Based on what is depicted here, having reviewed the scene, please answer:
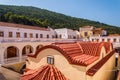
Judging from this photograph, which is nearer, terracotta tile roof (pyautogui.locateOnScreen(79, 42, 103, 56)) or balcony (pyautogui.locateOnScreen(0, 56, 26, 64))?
terracotta tile roof (pyautogui.locateOnScreen(79, 42, 103, 56))

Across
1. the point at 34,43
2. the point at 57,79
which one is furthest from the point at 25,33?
the point at 57,79

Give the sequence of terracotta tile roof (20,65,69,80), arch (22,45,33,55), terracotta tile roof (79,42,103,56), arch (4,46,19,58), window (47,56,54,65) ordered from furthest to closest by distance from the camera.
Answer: arch (22,45,33,55) < arch (4,46,19,58) < terracotta tile roof (79,42,103,56) < window (47,56,54,65) < terracotta tile roof (20,65,69,80)

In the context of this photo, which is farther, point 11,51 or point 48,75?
point 11,51

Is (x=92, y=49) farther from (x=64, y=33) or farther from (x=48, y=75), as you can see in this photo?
(x=64, y=33)

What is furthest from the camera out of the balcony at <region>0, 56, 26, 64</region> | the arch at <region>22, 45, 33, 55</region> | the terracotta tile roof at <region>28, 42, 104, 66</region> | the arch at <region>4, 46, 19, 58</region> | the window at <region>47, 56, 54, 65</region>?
the arch at <region>22, 45, 33, 55</region>

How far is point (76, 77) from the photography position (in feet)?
28.3

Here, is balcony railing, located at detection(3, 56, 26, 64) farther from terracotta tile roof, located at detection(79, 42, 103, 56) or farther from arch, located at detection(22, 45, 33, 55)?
terracotta tile roof, located at detection(79, 42, 103, 56)

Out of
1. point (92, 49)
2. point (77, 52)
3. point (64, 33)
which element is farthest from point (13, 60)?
point (64, 33)

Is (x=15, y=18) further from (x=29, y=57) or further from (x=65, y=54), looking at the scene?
(x=65, y=54)

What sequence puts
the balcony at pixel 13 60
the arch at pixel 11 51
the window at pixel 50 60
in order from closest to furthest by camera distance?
the window at pixel 50 60
the balcony at pixel 13 60
the arch at pixel 11 51

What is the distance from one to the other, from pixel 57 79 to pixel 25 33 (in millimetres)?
22548

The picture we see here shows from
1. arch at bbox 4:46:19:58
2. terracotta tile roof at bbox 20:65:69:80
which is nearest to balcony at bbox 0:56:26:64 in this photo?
arch at bbox 4:46:19:58

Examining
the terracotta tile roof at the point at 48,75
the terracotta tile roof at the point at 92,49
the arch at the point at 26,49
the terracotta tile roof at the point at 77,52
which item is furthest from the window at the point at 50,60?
the arch at the point at 26,49

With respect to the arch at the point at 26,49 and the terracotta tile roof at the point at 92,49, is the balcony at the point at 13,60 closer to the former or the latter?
the arch at the point at 26,49
